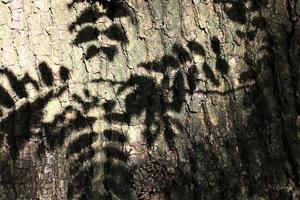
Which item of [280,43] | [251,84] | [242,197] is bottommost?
[242,197]

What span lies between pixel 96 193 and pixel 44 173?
Answer: 38cm

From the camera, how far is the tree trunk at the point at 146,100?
3.50 m

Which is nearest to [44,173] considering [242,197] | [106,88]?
[106,88]

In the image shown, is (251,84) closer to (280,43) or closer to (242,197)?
(280,43)

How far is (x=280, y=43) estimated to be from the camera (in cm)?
357

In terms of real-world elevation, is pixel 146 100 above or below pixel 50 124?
above

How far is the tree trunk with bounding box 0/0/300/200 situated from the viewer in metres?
3.50

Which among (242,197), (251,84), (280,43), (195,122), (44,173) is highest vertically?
(280,43)

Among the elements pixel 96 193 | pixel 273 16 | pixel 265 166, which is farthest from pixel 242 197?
pixel 273 16

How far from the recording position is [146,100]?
11.5ft

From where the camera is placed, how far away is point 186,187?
3.49 metres

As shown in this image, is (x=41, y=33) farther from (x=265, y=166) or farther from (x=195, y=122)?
(x=265, y=166)

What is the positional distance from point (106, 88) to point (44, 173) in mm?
703

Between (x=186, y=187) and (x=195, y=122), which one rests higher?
(x=195, y=122)
